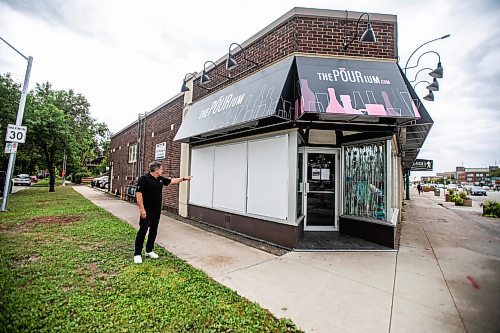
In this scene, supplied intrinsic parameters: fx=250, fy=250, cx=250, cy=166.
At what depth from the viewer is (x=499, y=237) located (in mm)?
7684

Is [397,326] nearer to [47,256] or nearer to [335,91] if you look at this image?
[335,91]

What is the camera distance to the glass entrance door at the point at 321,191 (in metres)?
6.99

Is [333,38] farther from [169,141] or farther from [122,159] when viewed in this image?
[122,159]

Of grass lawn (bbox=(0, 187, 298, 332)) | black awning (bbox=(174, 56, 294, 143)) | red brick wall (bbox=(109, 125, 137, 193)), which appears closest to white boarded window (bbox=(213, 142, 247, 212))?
black awning (bbox=(174, 56, 294, 143))

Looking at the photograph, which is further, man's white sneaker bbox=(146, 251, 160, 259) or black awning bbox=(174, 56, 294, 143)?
black awning bbox=(174, 56, 294, 143)

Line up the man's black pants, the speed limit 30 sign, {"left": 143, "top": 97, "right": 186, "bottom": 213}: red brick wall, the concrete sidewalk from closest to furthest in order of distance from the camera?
the concrete sidewalk < the man's black pants < the speed limit 30 sign < {"left": 143, "top": 97, "right": 186, "bottom": 213}: red brick wall

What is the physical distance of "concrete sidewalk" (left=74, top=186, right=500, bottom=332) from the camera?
2.84 metres

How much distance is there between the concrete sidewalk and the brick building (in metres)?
1.00

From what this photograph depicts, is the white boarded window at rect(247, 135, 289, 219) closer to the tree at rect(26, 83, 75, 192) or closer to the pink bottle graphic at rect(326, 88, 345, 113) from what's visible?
the pink bottle graphic at rect(326, 88, 345, 113)

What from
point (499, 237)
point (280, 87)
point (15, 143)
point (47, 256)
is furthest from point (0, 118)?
point (499, 237)

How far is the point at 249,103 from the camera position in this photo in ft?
19.5

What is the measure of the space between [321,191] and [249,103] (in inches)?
125

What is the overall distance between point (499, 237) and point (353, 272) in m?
6.88

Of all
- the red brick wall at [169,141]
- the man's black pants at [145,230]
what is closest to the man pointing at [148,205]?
the man's black pants at [145,230]
